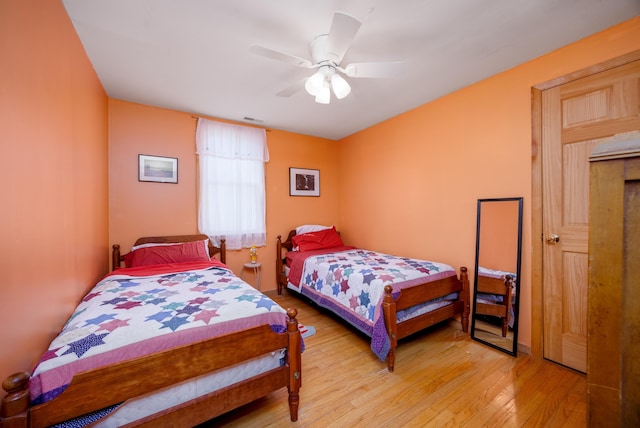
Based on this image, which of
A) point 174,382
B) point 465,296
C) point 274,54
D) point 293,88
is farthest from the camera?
point 465,296

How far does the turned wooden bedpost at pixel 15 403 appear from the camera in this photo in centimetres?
89

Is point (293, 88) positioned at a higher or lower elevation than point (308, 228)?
higher

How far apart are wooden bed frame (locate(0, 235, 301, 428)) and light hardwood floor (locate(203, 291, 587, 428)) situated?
0.28 metres

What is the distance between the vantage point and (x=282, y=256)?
3941mm

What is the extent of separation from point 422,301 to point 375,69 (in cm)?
196

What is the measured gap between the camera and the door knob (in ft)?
6.73

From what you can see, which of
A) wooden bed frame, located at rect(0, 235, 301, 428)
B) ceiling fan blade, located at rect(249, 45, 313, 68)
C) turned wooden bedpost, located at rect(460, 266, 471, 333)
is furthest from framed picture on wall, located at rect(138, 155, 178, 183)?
turned wooden bedpost, located at rect(460, 266, 471, 333)

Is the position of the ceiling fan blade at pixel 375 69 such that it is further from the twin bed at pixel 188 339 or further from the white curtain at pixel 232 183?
the white curtain at pixel 232 183

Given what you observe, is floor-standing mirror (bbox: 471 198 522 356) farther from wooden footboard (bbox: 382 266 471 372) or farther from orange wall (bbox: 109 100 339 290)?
orange wall (bbox: 109 100 339 290)

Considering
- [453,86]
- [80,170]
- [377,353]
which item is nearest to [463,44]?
[453,86]

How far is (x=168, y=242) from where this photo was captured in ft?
10.1

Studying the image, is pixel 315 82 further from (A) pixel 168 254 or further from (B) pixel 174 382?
(A) pixel 168 254

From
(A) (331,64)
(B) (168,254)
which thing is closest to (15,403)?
(B) (168,254)

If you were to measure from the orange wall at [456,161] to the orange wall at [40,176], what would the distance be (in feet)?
10.8
